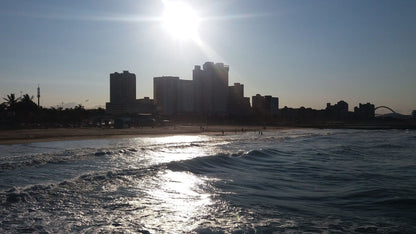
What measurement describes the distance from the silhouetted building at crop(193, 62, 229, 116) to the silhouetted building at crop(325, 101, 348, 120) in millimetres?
42100

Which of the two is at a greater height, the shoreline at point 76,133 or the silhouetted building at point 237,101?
the silhouetted building at point 237,101

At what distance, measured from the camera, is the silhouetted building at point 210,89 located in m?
139

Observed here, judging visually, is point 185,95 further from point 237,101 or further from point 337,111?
point 337,111

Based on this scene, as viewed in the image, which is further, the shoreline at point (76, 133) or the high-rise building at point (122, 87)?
the high-rise building at point (122, 87)

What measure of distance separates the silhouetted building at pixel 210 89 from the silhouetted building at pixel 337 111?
42100mm

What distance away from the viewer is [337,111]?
526ft

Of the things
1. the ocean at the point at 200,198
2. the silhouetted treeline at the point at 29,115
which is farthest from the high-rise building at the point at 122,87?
the ocean at the point at 200,198

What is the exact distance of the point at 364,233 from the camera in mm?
7578

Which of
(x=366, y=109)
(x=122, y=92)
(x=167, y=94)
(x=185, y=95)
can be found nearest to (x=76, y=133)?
(x=167, y=94)

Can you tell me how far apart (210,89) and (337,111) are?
190ft

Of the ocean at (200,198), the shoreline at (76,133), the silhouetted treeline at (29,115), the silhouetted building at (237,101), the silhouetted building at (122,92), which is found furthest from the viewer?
the silhouetted building at (237,101)

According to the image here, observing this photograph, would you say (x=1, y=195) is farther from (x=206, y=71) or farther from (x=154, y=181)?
(x=206, y=71)

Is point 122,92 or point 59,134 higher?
point 122,92

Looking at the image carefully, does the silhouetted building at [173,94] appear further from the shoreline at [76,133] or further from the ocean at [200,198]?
the ocean at [200,198]
